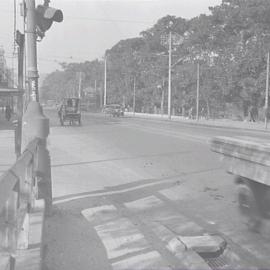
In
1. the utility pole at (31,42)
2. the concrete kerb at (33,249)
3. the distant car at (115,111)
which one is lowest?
the distant car at (115,111)

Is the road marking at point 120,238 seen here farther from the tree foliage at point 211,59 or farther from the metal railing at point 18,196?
the tree foliage at point 211,59

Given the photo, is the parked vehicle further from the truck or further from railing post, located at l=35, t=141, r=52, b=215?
the truck

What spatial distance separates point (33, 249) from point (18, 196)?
84 centimetres

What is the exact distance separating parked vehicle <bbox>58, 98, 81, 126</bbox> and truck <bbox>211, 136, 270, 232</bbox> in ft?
110

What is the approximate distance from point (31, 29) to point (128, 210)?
314 cm

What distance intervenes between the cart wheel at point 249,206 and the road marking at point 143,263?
170cm

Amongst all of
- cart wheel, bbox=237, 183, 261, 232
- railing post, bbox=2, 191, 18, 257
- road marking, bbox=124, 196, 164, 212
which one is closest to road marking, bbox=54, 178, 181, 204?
road marking, bbox=124, 196, 164, 212

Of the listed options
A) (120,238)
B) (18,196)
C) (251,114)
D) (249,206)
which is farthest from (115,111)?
(18,196)

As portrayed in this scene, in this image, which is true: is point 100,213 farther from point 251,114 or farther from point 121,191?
→ point 251,114

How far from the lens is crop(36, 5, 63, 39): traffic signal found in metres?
8.38

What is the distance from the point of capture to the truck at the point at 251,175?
22.6 ft

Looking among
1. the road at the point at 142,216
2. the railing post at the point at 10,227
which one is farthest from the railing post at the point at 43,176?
the railing post at the point at 10,227

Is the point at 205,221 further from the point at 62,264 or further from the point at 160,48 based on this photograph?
the point at 160,48

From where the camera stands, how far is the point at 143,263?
228 inches
